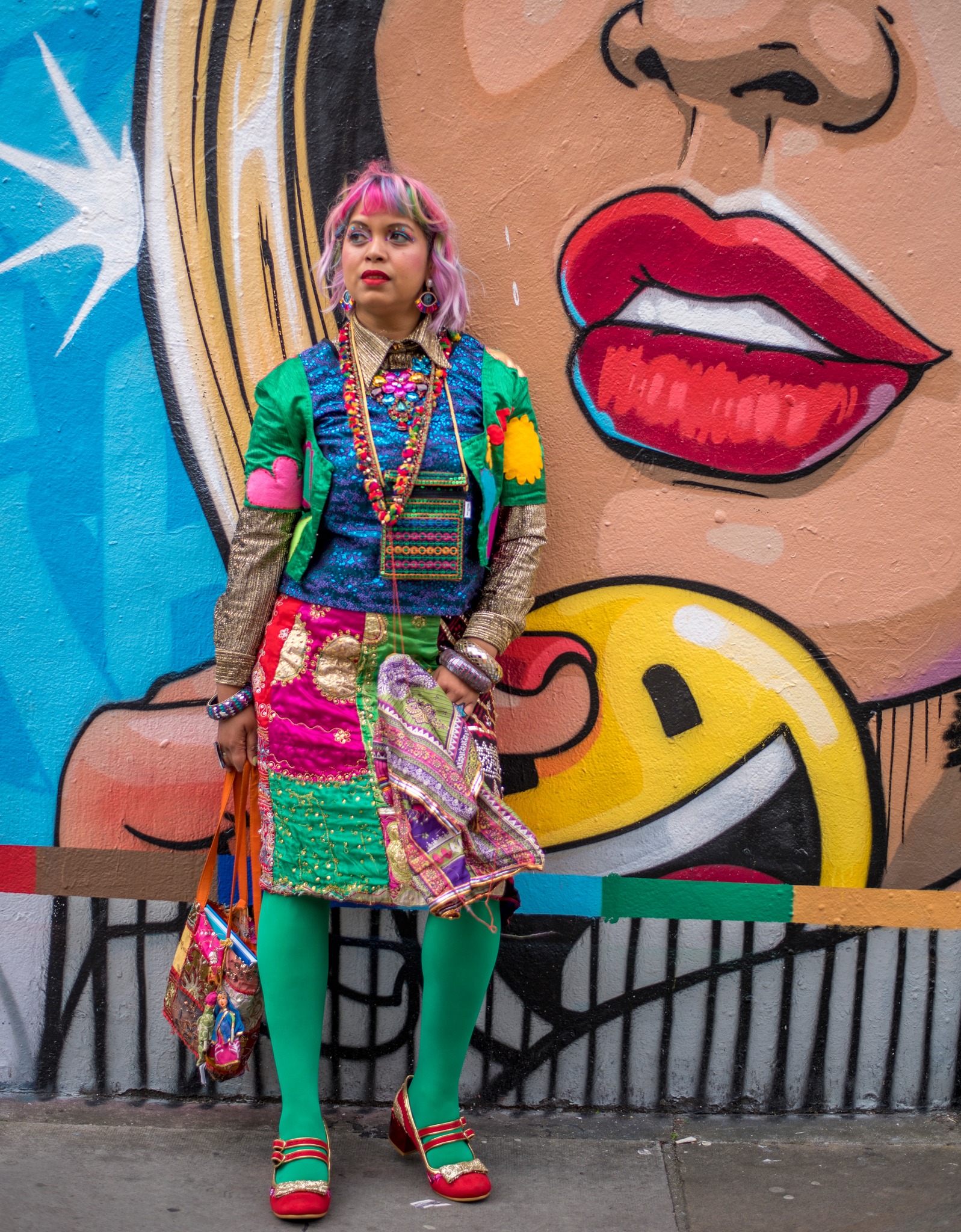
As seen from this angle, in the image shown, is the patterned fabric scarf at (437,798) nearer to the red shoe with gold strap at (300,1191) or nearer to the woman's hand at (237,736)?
the woman's hand at (237,736)

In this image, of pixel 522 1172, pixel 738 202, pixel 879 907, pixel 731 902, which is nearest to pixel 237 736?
pixel 522 1172

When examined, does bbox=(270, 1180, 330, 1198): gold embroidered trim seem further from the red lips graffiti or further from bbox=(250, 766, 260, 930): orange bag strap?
the red lips graffiti

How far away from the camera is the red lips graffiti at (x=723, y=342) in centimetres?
268

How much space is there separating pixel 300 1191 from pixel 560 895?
91 centimetres

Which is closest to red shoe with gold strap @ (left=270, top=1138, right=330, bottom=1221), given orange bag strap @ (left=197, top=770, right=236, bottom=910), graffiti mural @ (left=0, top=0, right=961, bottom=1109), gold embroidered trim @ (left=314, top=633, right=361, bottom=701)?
graffiti mural @ (left=0, top=0, right=961, bottom=1109)

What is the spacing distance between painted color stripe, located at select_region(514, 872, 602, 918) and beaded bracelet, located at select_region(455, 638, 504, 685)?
2.09 ft

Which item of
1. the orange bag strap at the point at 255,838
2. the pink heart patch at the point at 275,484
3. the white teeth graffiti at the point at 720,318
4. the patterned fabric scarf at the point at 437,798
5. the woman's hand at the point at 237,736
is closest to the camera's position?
the patterned fabric scarf at the point at 437,798

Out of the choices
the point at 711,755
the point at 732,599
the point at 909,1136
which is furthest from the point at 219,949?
the point at 909,1136

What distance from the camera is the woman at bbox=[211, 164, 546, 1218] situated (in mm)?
2295

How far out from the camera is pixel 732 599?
2744 millimetres

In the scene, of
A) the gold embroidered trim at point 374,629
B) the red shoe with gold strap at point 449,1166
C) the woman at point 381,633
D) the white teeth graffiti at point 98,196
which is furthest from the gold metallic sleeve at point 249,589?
the red shoe with gold strap at point 449,1166

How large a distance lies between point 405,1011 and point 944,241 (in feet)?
7.66

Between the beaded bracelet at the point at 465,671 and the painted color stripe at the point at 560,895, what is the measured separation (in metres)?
0.63

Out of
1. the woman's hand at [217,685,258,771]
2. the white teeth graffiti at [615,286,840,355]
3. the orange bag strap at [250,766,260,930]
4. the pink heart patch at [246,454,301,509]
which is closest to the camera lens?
the pink heart patch at [246,454,301,509]
